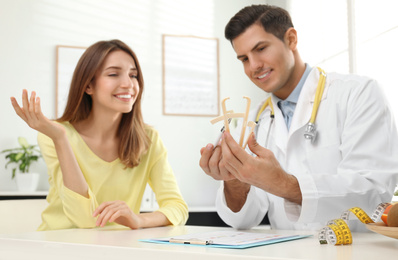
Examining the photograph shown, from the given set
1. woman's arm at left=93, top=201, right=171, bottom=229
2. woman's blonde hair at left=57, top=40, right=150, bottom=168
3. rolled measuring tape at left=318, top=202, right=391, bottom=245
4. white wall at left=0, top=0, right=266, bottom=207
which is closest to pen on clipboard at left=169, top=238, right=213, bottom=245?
rolled measuring tape at left=318, top=202, right=391, bottom=245

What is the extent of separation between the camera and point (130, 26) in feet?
14.8

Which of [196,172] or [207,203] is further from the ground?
[196,172]

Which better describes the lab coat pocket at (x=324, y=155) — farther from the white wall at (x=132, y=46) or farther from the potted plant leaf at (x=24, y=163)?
the potted plant leaf at (x=24, y=163)

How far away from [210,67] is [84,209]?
10.3 ft

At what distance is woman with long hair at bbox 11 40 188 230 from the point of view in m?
1.77

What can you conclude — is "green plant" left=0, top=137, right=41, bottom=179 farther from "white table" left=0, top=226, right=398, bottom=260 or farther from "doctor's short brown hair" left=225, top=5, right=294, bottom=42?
"white table" left=0, top=226, right=398, bottom=260

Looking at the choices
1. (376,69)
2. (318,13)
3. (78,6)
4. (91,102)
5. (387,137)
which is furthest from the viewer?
(78,6)

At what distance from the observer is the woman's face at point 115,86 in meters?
2.08

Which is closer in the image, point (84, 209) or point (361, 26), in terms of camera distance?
point (84, 209)

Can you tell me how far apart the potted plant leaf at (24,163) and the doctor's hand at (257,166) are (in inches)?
122

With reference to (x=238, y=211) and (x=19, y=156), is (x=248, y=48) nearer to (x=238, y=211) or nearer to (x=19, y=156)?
(x=238, y=211)

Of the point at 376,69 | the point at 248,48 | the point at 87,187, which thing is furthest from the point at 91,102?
the point at 376,69

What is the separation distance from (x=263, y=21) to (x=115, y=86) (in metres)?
0.73

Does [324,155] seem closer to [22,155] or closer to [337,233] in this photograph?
[337,233]
